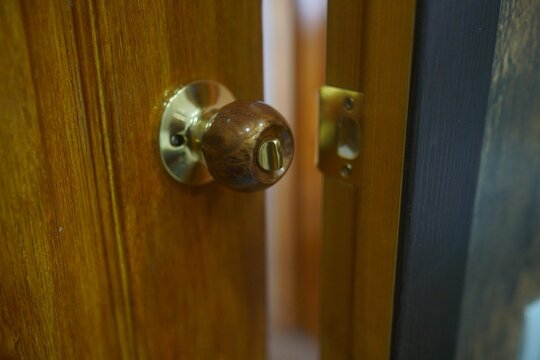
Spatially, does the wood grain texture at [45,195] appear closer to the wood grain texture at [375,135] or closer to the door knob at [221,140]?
the door knob at [221,140]

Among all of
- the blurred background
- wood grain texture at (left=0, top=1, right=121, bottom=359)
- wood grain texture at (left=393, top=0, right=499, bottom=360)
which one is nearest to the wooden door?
wood grain texture at (left=0, top=1, right=121, bottom=359)

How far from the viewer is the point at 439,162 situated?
0.41 m

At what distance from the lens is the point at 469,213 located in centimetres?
47

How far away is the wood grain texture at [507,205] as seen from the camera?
1.52 feet

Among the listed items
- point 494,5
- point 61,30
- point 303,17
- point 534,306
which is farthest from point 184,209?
point 303,17

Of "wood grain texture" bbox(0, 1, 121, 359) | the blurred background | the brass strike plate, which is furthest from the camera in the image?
the blurred background

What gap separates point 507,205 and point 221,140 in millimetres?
323

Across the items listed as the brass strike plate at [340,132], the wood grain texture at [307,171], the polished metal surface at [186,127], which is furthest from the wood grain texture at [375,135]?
the wood grain texture at [307,171]

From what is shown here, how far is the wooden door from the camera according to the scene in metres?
0.31

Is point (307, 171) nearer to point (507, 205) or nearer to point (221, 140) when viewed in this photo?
point (507, 205)

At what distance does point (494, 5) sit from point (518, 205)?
0.23 m

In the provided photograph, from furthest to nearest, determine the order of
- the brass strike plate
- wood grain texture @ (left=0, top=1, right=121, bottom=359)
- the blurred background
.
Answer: the blurred background → the brass strike plate → wood grain texture @ (left=0, top=1, right=121, bottom=359)

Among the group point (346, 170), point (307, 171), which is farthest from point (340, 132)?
point (307, 171)

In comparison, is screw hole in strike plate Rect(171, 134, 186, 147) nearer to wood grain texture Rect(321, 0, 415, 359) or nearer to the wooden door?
the wooden door
